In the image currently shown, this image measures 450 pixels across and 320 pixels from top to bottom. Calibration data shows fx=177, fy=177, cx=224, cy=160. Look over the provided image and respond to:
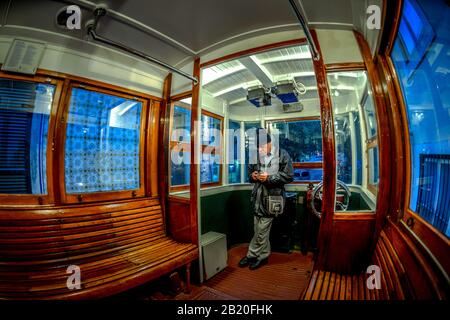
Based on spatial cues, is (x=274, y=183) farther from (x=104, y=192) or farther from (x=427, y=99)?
(x=104, y=192)

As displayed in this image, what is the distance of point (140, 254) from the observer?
2408 mm

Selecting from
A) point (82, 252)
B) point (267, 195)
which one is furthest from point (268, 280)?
point (82, 252)

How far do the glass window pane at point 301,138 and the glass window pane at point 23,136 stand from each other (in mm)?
4238

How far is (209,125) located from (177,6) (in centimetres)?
243

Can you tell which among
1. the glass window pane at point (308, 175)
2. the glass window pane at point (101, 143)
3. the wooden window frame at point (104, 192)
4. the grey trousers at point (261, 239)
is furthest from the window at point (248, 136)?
the glass window pane at point (101, 143)

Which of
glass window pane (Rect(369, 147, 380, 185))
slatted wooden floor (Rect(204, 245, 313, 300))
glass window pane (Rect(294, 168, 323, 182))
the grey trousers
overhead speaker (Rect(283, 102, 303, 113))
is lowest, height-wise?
slatted wooden floor (Rect(204, 245, 313, 300))

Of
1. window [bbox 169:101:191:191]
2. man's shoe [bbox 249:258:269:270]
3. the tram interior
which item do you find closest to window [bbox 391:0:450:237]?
the tram interior

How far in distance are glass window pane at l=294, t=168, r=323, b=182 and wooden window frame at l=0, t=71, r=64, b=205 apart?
14.6 ft

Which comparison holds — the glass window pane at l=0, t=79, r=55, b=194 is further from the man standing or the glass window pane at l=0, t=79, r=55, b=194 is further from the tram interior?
the man standing

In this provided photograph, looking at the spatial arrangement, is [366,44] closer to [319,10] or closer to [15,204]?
[319,10]

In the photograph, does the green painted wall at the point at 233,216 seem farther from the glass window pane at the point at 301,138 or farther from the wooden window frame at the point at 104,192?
the wooden window frame at the point at 104,192

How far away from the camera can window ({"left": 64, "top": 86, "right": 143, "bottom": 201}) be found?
255 cm
